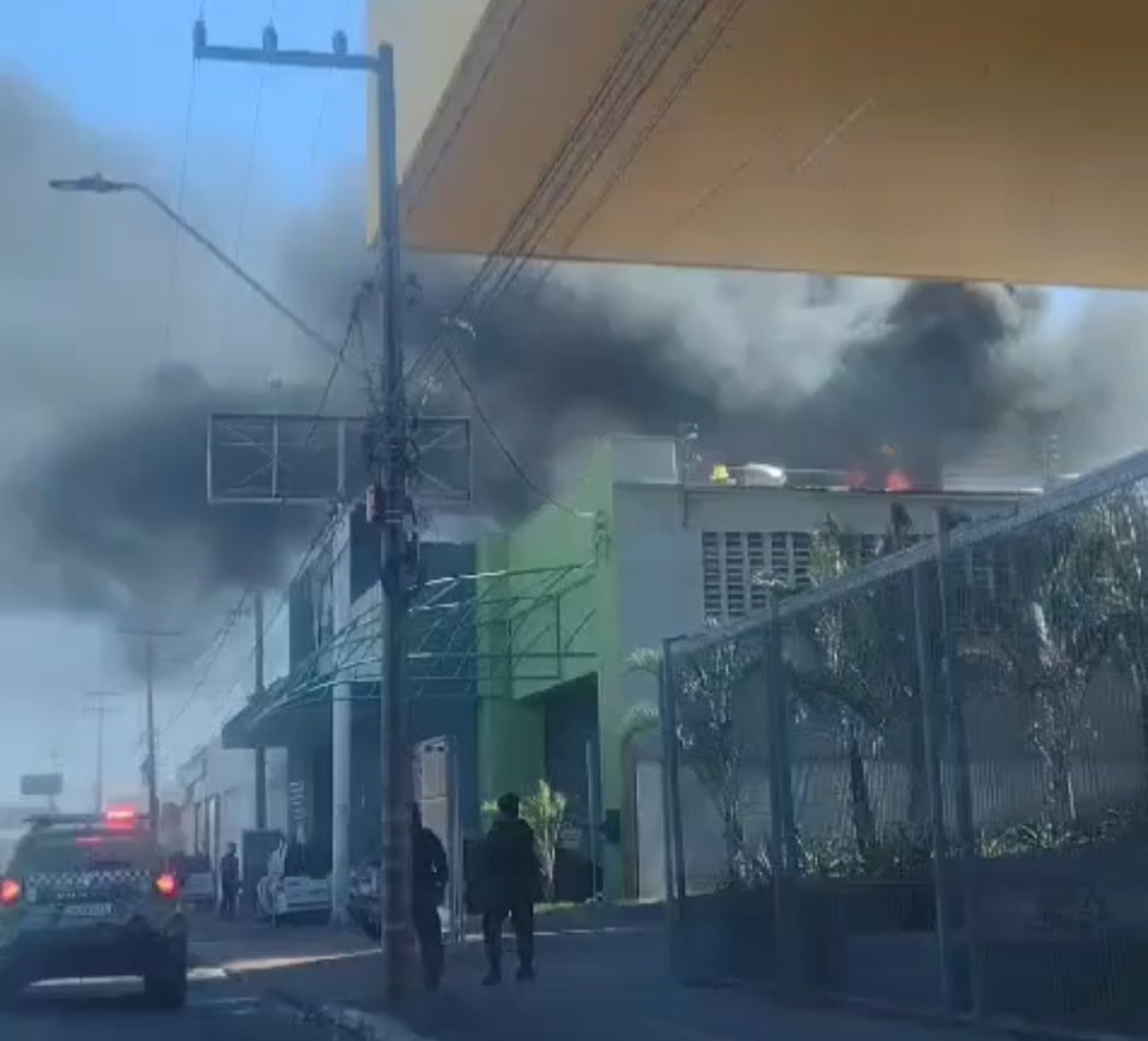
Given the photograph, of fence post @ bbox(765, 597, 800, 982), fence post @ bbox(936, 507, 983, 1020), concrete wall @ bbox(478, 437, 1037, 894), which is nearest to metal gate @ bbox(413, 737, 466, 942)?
concrete wall @ bbox(478, 437, 1037, 894)

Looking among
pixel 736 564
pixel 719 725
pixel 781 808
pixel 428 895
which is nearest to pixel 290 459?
pixel 736 564

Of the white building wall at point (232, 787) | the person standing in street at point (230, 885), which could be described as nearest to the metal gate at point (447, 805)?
the person standing in street at point (230, 885)

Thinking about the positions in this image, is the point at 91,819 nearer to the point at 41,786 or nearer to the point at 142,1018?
the point at 142,1018

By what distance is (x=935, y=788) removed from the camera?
12.1 meters

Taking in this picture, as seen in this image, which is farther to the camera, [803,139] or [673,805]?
[803,139]

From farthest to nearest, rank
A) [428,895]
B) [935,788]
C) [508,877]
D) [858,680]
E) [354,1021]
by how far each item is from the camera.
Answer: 1. [428,895]
2. [508,877]
3. [354,1021]
4. [858,680]
5. [935,788]

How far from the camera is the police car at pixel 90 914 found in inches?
682

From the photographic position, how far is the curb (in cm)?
1438

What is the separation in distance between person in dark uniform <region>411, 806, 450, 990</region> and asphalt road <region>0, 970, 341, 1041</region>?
3.86ft

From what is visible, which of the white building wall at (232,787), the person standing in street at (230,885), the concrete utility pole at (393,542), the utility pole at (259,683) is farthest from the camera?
the white building wall at (232,787)

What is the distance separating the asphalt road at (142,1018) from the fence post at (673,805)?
9.21ft

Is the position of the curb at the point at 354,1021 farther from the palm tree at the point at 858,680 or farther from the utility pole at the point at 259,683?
the utility pole at the point at 259,683

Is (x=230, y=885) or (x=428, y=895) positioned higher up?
(x=230, y=885)

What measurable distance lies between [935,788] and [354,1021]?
18.5 feet
